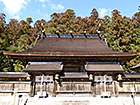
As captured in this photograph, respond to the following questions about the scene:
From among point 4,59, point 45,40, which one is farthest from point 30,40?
point 45,40

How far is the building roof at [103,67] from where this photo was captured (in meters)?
13.1

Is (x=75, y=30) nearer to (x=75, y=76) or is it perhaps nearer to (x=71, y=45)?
(x=71, y=45)

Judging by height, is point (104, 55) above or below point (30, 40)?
below

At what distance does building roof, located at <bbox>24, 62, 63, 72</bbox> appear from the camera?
12788 millimetres

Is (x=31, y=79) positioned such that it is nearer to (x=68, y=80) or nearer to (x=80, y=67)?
→ (x=68, y=80)

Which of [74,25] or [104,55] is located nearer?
[104,55]

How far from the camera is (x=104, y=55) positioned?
13984 millimetres

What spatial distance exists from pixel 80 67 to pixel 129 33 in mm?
25306

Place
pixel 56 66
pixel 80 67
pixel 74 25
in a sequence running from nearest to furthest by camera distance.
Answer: pixel 56 66, pixel 80 67, pixel 74 25

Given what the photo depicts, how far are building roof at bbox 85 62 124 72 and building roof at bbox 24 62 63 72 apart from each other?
10.3 ft

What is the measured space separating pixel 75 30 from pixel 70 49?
27791mm

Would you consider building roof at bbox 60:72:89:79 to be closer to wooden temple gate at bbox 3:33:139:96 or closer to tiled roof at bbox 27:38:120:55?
wooden temple gate at bbox 3:33:139:96

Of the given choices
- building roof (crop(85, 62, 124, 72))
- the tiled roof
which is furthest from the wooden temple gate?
the tiled roof

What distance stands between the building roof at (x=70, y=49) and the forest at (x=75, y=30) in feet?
32.2
